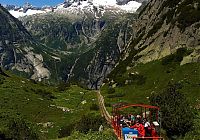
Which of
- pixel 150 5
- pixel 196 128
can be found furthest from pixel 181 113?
pixel 150 5

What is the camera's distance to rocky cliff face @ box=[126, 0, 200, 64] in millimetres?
96938

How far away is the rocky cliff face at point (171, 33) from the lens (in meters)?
96.9

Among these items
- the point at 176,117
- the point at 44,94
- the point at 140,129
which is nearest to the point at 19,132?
the point at 176,117

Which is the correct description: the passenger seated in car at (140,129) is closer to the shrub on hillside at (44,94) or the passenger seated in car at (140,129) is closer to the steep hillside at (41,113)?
the steep hillside at (41,113)

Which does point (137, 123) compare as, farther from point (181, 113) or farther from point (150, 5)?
point (150, 5)

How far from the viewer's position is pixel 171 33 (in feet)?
353

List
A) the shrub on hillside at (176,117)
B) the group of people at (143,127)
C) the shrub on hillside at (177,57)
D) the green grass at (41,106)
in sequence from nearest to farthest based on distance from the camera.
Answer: the group of people at (143,127), the shrub on hillside at (176,117), the green grass at (41,106), the shrub on hillside at (177,57)

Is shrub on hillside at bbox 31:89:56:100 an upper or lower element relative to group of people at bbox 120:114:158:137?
lower

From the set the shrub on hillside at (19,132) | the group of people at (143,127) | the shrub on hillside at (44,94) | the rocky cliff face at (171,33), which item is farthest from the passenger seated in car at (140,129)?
the shrub on hillside at (44,94)

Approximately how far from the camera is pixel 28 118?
307ft

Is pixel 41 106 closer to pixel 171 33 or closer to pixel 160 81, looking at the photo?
pixel 160 81

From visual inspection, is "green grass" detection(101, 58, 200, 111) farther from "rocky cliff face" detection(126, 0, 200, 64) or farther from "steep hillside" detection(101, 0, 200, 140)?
"rocky cliff face" detection(126, 0, 200, 64)

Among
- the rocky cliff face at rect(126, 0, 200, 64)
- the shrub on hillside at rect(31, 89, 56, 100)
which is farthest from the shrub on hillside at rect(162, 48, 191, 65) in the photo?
the shrub on hillside at rect(31, 89, 56, 100)

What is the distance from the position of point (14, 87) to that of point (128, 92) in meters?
50.1
